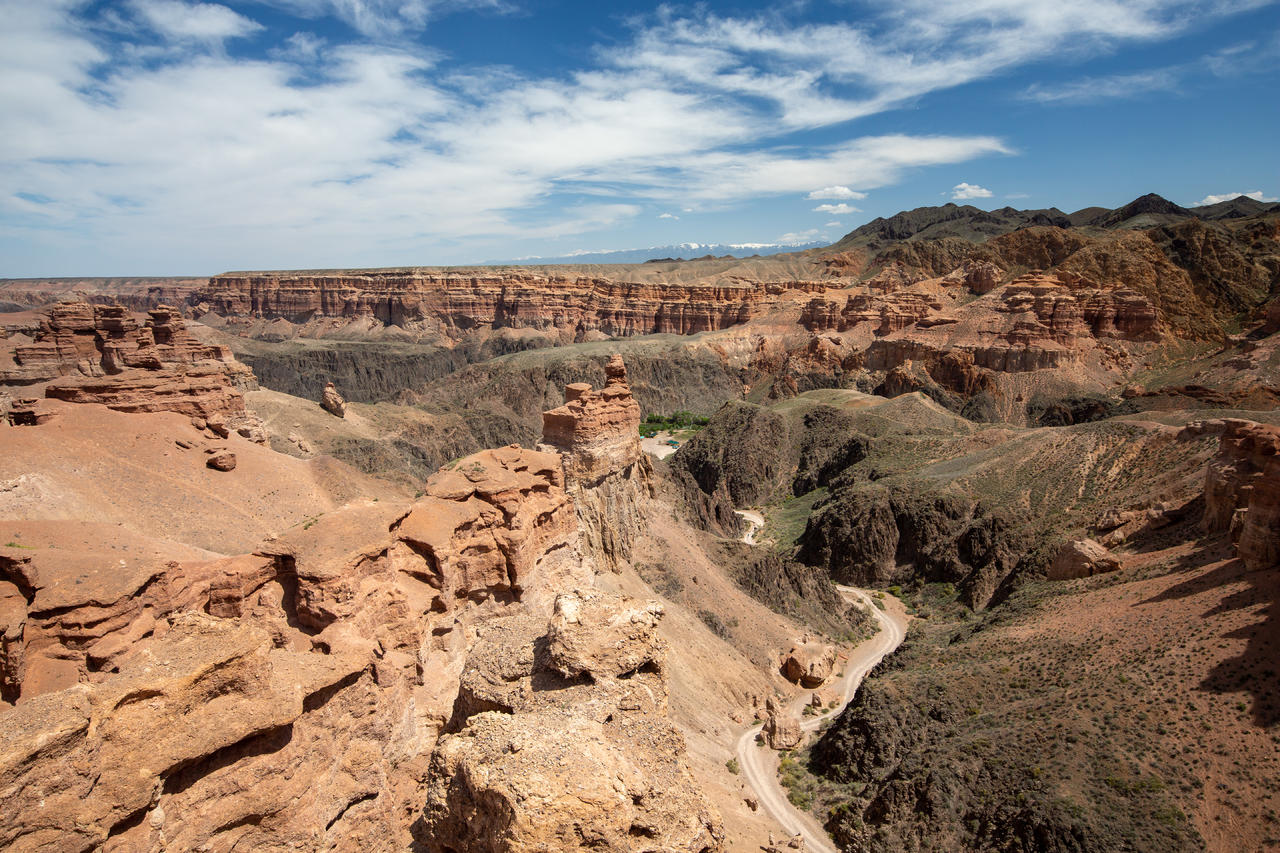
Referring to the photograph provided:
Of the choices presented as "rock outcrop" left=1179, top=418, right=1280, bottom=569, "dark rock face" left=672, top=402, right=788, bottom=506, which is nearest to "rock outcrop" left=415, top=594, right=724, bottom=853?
"rock outcrop" left=1179, top=418, right=1280, bottom=569

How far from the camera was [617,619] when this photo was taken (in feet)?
45.3

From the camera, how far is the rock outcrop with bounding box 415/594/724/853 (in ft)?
29.7

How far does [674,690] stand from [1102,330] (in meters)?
97.7

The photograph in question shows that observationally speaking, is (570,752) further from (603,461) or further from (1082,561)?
(1082,561)

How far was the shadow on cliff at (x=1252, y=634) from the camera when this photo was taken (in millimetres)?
22078

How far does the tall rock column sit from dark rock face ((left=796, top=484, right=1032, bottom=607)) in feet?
64.5

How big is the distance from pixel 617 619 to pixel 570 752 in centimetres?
408

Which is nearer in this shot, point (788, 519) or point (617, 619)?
point (617, 619)

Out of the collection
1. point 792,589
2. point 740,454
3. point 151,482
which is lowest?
point 792,589

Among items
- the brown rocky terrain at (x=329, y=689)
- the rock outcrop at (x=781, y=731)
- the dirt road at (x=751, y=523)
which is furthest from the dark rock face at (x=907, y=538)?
the brown rocky terrain at (x=329, y=689)

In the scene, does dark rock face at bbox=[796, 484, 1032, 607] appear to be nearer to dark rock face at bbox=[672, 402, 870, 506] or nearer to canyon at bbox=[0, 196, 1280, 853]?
canyon at bbox=[0, 196, 1280, 853]

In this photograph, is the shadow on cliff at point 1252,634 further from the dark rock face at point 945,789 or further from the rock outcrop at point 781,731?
the rock outcrop at point 781,731

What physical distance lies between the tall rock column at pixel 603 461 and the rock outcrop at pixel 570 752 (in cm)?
2150

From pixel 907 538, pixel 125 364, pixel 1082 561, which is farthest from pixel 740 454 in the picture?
pixel 125 364
